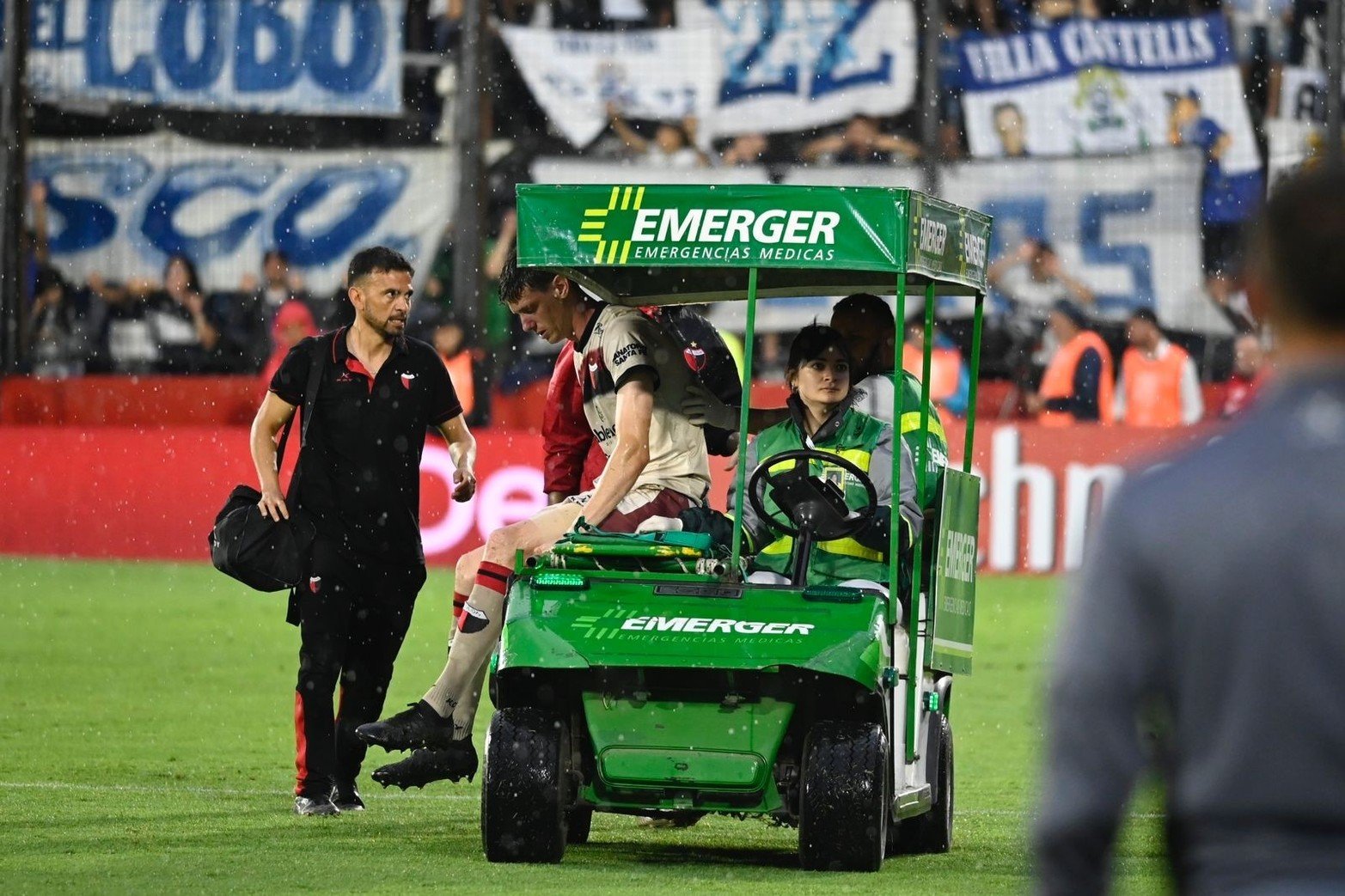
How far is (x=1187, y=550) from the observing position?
2502mm

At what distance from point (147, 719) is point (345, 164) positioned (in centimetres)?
1152

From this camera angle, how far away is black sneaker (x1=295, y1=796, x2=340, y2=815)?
8.39 m

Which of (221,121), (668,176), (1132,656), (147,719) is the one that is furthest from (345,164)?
(1132,656)

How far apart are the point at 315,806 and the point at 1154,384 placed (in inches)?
485

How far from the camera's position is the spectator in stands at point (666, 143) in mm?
22203

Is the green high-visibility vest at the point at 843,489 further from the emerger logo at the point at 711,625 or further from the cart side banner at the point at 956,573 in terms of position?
the emerger logo at the point at 711,625

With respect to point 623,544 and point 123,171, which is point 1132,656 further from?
point 123,171

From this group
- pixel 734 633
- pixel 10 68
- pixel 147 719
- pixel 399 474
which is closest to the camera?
pixel 734 633

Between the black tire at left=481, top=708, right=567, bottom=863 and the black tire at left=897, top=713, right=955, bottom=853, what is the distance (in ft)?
4.30

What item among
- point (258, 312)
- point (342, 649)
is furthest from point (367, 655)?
point (258, 312)

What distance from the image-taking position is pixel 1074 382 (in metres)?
19.6

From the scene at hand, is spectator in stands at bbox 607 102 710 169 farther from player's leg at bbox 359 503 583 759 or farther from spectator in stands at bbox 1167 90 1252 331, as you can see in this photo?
player's leg at bbox 359 503 583 759

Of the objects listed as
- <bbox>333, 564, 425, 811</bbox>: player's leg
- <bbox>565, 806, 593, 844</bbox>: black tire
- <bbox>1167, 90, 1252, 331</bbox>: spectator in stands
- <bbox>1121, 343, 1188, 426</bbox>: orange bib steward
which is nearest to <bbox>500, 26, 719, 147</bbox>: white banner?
<bbox>1167, 90, 1252, 331</bbox>: spectator in stands

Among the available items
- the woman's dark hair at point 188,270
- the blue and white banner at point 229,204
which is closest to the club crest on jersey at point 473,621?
the blue and white banner at point 229,204
